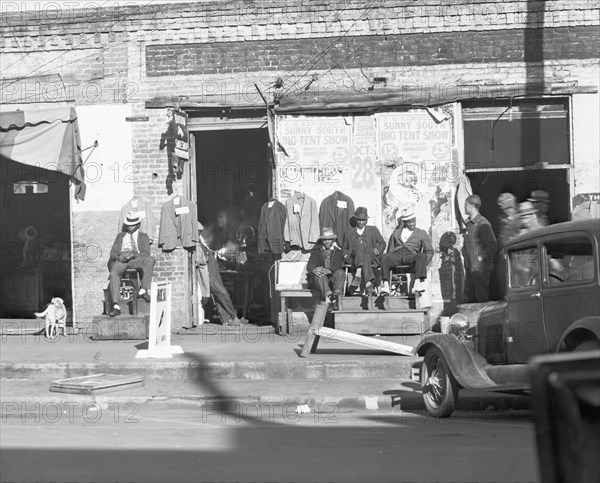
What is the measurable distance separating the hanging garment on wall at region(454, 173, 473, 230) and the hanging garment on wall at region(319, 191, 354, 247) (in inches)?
69.8

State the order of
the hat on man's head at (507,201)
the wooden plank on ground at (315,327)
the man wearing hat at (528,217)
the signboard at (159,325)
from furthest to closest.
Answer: the hat on man's head at (507,201), the signboard at (159,325), the man wearing hat at (528,217), the wooden plank on ground at (315,327)

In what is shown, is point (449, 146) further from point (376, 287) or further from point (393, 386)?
point (393, 386)

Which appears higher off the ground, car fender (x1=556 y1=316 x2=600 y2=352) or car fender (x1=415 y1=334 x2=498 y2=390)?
car fender (x1=556 y1=316 x2=600 y2=352)

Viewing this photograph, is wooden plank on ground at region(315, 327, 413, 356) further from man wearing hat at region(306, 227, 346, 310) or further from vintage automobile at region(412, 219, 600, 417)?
man wearing hat at region(306, 227, 346, 310)

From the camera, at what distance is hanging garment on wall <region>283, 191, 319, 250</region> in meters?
15.4

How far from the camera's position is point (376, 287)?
14711 millimetres

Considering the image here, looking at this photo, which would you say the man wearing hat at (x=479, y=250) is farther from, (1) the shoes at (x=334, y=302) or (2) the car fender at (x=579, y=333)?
(2) the car fender at (x=579, y=333)

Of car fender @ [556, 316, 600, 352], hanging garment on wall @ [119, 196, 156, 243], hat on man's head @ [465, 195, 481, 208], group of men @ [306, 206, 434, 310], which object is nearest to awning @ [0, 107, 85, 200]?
hanging garment on wall @ [119, 196, 156, 243]

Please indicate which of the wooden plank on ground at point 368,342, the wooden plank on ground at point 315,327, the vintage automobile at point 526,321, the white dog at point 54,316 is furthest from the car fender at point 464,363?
the white dog at point 54,316

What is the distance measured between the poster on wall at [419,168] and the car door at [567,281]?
6645mm

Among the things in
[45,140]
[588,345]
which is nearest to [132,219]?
[45,140]

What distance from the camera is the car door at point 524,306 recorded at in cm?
880

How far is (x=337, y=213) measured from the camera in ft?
50.1

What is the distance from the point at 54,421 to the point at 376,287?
6.39m
